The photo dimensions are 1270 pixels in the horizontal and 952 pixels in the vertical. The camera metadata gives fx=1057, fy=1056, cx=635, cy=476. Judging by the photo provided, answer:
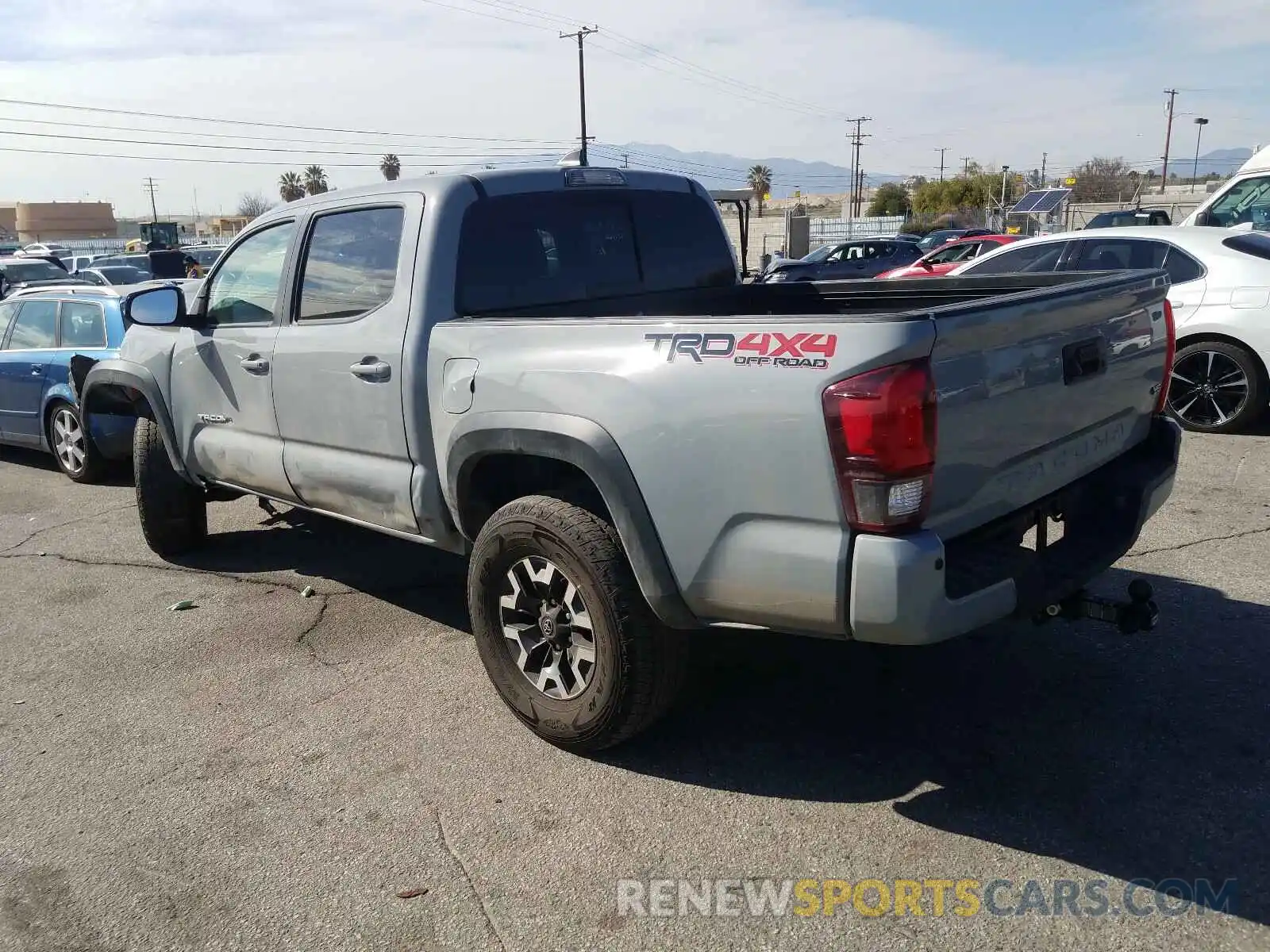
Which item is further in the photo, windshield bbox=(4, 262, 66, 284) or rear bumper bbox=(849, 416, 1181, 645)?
windshield bbox=(4, 262, 66, 284)

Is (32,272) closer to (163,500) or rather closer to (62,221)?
(163,500)

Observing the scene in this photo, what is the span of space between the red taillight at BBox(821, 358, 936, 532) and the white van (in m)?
11.2

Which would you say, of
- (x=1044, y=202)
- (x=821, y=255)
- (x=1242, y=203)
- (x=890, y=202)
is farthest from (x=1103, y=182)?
(x=1242, y=203)

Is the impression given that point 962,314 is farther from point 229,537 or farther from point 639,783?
point 229,537

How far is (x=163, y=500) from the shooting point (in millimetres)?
6133

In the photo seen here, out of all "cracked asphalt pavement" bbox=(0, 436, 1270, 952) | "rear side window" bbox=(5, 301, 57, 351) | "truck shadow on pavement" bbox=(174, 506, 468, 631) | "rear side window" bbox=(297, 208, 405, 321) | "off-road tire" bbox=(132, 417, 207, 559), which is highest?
"rear side window" bbox=(297, 208, 405, 321)

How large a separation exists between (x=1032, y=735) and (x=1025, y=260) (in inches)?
277

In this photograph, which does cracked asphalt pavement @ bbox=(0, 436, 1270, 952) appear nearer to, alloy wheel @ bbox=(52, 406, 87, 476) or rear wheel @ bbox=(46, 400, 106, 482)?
rear wheel @ bbox=(46, 400, 106, 482)

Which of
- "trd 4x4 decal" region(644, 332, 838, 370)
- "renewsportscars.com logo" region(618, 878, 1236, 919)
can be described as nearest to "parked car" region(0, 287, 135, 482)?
"trd 4x4 decal" region(644, 332, 838, 370)

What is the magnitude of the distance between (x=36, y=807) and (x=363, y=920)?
147 centimetres

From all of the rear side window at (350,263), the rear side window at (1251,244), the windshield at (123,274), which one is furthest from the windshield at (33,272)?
the rear side window at (1251,244)

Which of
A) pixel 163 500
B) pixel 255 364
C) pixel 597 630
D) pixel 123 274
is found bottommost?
pixel 163 500

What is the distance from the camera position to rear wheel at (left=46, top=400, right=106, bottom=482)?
8.45 meters

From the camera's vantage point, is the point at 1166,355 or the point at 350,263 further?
Result: the point at 350,263
